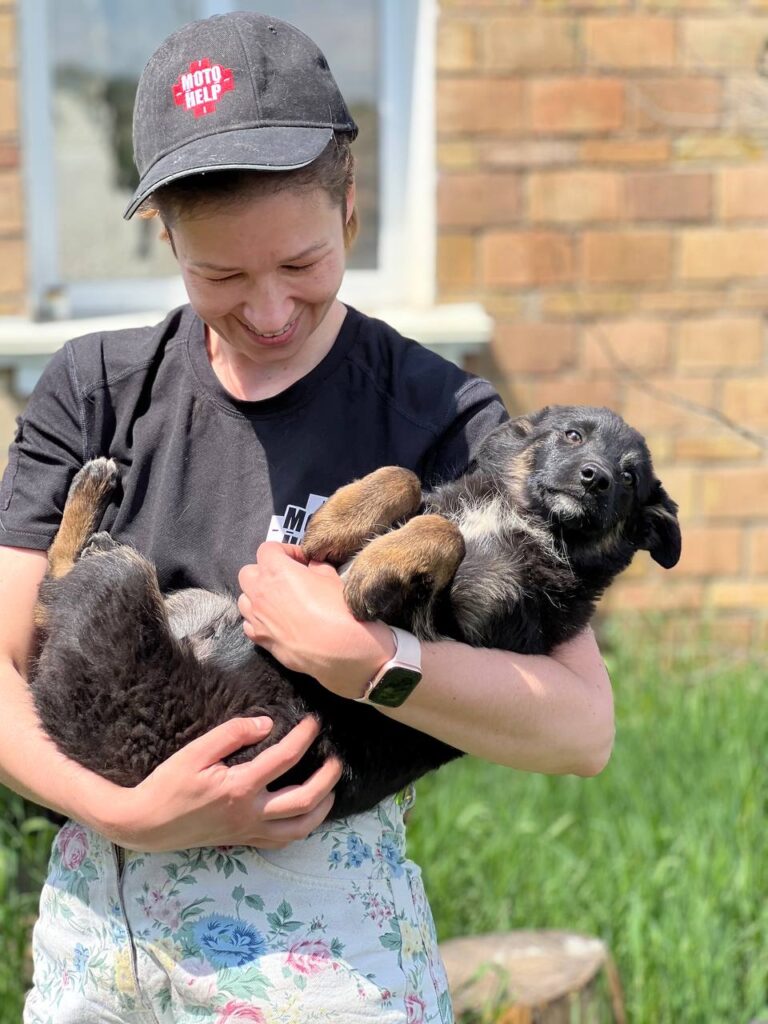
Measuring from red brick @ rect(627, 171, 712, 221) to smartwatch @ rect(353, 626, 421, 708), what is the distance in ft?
13.2

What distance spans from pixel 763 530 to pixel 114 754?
4.33 m

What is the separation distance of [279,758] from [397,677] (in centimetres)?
26

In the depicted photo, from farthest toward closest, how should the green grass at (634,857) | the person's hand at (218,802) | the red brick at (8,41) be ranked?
the red brick at (8,41), the green grass at (634,857), the person's hand at (218,802)

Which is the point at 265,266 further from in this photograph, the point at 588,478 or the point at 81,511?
the point at 588,478

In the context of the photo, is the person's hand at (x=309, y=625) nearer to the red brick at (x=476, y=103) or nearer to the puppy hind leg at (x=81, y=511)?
the puppy hind leg at (x=81, y=511)

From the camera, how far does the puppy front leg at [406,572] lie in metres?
2.26

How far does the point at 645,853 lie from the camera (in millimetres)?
4391

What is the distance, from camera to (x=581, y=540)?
284 centimetres

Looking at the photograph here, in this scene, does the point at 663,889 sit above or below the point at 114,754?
below

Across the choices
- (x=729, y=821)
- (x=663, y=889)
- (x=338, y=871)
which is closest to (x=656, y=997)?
(x=663, y=889)

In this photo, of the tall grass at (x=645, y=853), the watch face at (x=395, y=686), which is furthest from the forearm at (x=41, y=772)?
the tall grass at (x=645, y=853)

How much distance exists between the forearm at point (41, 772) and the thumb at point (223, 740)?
0.45 ft

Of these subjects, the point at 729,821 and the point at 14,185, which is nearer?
the point at 729,821

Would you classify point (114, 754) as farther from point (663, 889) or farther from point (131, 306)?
point (131, 306)
